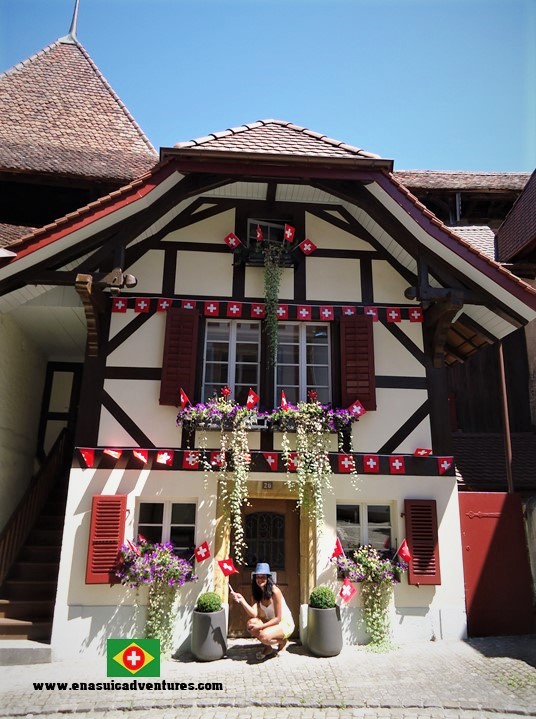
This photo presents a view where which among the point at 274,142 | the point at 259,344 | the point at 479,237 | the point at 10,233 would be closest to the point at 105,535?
the point at 259,344

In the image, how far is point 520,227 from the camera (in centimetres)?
1055

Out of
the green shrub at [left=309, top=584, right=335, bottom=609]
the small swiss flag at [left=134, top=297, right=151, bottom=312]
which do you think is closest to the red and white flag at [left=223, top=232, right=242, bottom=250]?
the small swiss flag at [left=134, top=297, right=151, bottom=312]

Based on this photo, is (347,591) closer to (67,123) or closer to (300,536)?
(300,536)

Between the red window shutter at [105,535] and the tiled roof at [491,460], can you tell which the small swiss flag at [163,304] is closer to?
the red window shutter at [105,535]

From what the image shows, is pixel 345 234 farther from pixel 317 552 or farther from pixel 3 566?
pixel 3 566

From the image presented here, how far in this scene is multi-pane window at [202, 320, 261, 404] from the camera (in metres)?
7.75

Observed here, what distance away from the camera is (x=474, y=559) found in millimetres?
7203

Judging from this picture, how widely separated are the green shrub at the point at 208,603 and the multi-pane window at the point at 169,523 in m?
0.79

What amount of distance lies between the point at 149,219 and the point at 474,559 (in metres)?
6.54

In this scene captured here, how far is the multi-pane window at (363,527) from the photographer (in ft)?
24.1


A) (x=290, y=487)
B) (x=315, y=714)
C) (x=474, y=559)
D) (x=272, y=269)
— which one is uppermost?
(x=272, y=269)

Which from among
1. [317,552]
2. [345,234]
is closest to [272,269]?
[345,234]

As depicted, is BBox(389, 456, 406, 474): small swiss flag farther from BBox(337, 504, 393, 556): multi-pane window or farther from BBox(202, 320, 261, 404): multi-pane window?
BBox(202, 320, 261, 404): multi-pane window

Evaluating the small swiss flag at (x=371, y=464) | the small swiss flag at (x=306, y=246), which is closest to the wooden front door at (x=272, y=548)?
the small swiss flag at (x=371, y=464)
